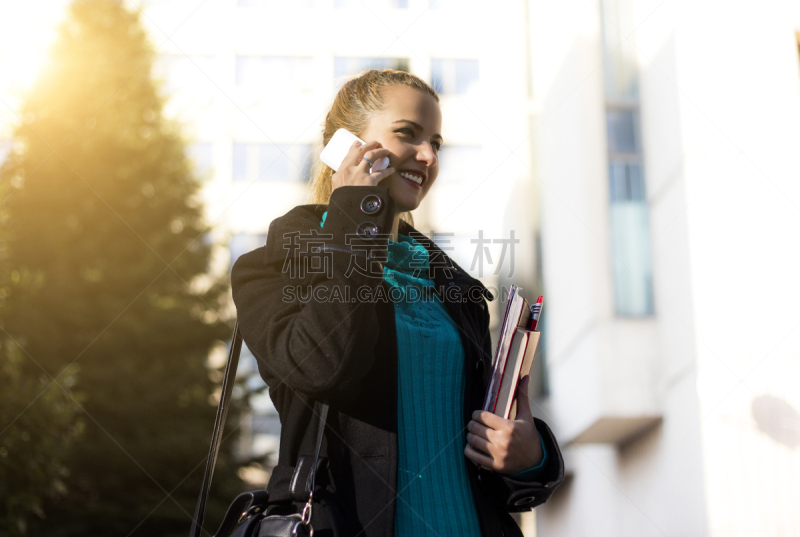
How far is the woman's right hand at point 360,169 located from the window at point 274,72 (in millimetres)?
17158

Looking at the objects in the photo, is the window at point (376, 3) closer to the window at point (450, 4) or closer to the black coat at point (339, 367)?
the window at point (450, 4)

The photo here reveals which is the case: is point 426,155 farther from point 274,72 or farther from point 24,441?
point 274,72

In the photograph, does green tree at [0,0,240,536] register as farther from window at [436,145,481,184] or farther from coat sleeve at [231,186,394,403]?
window at [436,145,481,184]

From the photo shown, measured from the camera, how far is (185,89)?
38.7 ft

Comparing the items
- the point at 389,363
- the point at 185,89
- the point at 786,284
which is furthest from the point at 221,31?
the point at 389,363

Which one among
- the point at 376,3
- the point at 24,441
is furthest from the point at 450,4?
the point at 24,441

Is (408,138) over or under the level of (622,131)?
under

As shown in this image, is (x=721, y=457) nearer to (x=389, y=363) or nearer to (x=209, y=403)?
(x=389, y=363)

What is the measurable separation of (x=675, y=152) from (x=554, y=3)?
315 centimetres

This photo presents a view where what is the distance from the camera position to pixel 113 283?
8758 mm

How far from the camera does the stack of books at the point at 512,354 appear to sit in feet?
4.01

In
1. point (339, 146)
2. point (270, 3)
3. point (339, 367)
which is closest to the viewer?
point (339, 367)

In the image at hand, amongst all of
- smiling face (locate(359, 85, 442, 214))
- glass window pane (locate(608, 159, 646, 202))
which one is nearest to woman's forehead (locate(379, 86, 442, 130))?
smiling face (locate(359, 85, 442, 214))

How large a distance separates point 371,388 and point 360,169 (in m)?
0.45
